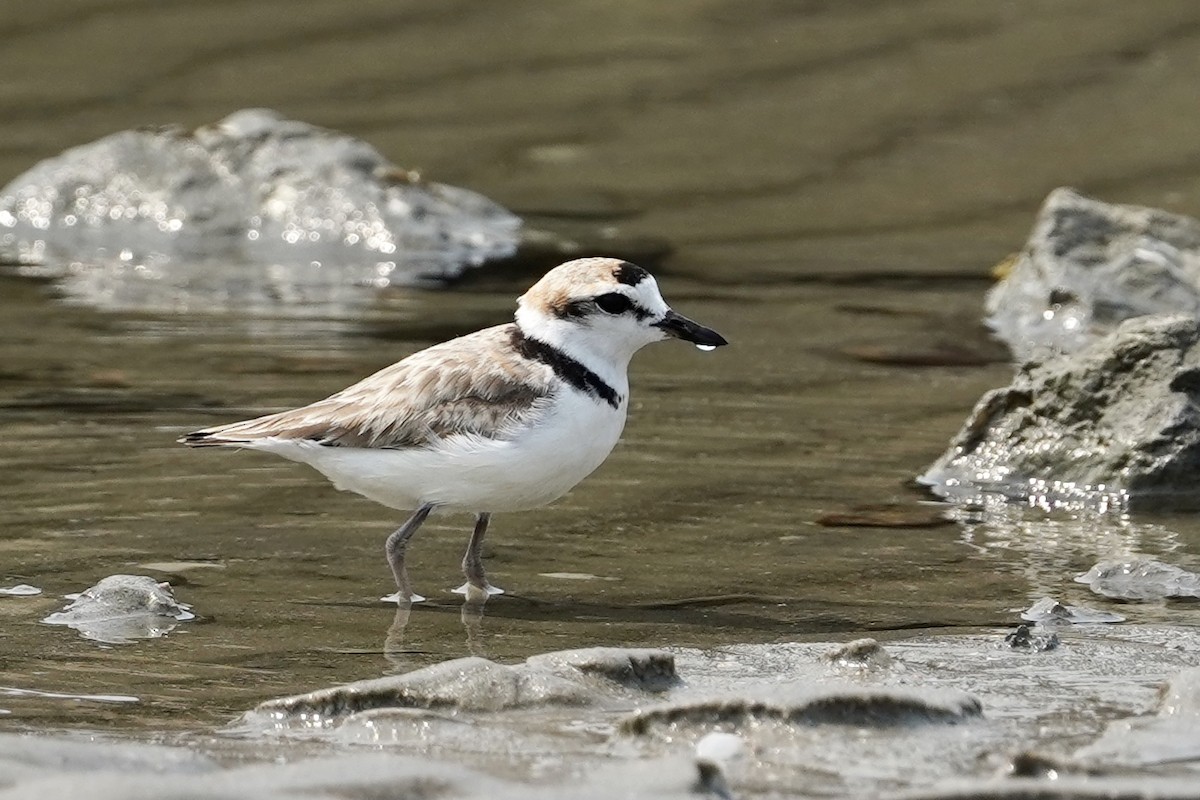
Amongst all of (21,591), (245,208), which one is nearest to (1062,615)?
(21,591)

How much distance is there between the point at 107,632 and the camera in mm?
5773

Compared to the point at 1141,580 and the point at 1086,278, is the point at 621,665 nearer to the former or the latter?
the point at 1141,580

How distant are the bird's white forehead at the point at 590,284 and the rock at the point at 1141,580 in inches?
64.0

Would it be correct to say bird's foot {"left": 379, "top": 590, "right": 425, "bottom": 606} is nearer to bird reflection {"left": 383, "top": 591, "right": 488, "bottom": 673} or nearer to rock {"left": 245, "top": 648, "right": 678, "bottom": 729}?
bird reflection {"left": 383, "top": 591, "right": 488, "bottom": 673}

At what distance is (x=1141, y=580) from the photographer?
20.5ft

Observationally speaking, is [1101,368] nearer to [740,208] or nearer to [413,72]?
[740,208]

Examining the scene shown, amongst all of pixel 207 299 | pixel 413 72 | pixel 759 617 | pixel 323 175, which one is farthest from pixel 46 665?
pixel 413 72

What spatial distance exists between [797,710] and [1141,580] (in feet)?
7.10

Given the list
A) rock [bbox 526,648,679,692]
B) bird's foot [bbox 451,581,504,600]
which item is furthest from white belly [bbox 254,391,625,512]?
rock [bbox 526,648,679,692]

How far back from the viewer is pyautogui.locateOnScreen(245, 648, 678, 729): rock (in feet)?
15.6

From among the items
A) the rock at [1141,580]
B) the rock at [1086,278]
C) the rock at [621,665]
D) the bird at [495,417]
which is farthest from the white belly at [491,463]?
the rock at [1086,278]

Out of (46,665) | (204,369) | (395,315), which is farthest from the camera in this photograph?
(395,315)

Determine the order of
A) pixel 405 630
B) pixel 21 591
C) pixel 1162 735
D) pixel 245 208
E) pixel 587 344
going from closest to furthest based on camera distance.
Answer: pixel 1162 735, pixel 405 630, pixel 21 591, pixel 587 344, pixel 245 208

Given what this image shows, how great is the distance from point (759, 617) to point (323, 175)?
721 centimetres
